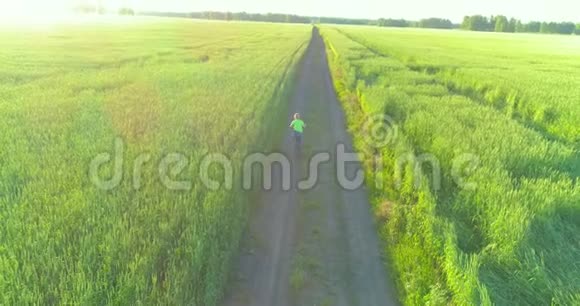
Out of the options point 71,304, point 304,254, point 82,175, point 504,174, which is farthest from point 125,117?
point 504,174

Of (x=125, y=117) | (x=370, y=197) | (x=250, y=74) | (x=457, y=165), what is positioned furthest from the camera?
(x=250, y=74)

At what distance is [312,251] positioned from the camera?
23.0 feet

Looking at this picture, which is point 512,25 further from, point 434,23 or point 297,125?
point 297,125

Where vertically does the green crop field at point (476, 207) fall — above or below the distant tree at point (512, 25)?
below

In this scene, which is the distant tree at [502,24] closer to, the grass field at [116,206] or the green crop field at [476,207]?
the green crop field at [476,207]

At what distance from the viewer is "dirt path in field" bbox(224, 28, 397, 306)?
591 cm

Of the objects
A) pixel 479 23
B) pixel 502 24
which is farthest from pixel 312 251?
pixel 479 23

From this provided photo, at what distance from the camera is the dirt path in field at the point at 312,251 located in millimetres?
5910

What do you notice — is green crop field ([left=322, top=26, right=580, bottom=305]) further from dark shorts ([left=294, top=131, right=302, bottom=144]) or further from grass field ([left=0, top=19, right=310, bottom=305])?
grass field ([left=0, top=19, right=310, bottom=305])

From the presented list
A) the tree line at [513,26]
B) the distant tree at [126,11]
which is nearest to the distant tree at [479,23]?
the tree line at [513,26]

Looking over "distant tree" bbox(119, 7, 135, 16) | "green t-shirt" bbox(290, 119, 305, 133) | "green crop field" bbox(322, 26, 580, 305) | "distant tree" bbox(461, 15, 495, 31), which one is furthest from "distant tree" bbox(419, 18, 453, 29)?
"green t-shirt" bbox(290, 119, 305, 133)

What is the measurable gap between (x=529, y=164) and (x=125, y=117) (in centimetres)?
1026

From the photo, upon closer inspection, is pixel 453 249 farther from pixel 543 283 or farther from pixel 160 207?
pixel 160 207

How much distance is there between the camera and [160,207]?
18.8ft
